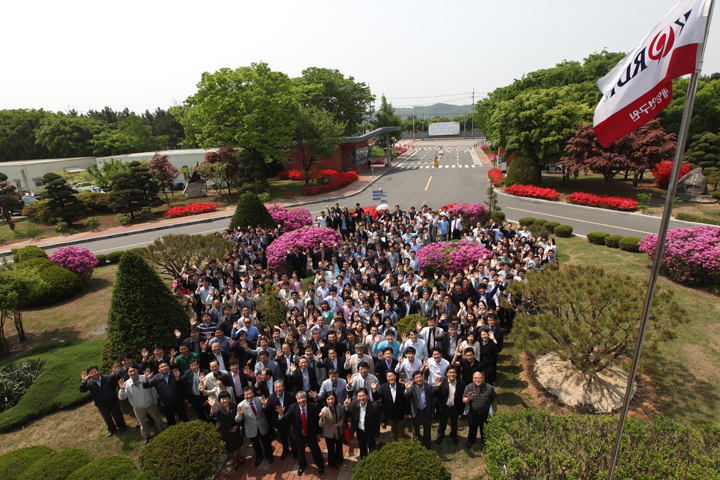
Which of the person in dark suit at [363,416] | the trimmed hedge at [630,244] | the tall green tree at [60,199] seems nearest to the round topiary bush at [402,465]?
the person in dark suit at [363,416]

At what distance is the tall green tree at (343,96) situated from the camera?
49.9 metres

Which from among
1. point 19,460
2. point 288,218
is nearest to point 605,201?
point 288,218

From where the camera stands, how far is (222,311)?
9.34 meters

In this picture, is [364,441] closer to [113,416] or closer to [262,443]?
[262,443]

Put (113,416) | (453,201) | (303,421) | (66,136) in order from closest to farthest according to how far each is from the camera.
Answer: (303,421)
(113,416)
(453,201)
(66,136)

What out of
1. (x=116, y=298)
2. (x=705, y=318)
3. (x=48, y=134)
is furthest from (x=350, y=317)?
(x=48, y=134)

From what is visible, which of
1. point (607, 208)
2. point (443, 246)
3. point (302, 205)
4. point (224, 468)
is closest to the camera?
point (224, 468)

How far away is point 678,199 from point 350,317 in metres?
25.3

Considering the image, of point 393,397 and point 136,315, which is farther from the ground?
point 136,315

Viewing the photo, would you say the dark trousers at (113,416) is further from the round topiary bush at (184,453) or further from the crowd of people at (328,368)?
the round topiary bush at (184,453)

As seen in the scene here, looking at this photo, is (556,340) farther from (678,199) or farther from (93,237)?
(93,237)

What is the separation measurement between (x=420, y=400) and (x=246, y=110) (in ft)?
98.4

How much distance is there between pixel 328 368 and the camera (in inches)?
267

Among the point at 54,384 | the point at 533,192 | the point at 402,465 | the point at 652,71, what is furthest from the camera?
the point at 533,192
